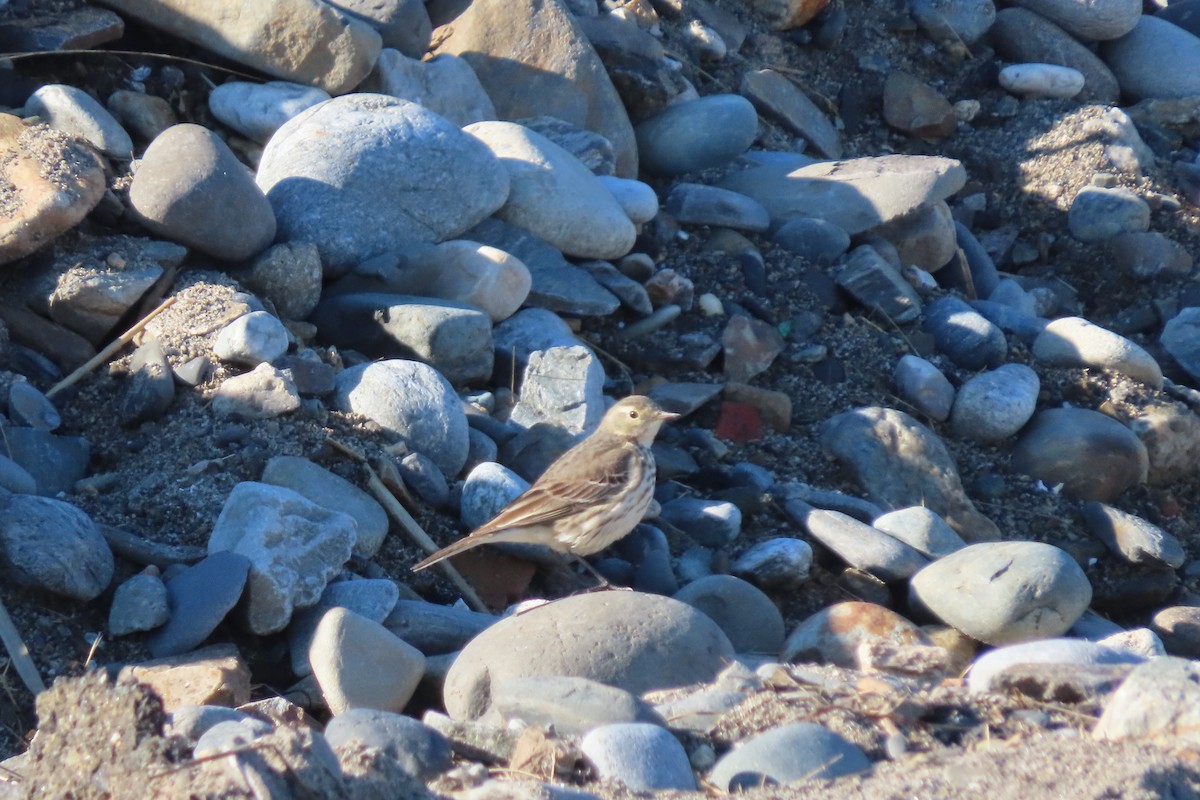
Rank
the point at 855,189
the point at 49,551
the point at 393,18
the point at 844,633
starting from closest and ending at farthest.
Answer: the point at 49,551
the point at 844,633
the point at 393,18
the point at 855,189

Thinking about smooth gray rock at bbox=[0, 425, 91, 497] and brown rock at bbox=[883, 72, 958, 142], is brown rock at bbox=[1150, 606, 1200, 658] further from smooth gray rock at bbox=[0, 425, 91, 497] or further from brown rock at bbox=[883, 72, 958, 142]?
brown rock at bbox=[883, 72, 958, 142]

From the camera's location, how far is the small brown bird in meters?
5.81

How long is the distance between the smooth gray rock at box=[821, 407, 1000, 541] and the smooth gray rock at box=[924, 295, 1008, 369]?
107 centimetres

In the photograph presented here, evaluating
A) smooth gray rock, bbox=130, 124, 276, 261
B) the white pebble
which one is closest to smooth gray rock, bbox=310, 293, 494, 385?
smooth gray rock, bbox=130, 124, 276, 261

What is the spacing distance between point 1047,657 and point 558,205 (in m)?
4.35

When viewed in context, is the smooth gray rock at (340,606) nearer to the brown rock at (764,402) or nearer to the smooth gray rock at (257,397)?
the smooth gray rock at (257,397)

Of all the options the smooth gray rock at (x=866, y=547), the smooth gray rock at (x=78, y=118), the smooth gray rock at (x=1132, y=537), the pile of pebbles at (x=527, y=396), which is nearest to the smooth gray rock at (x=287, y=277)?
the pile of pebbles at (x=527, y=396)

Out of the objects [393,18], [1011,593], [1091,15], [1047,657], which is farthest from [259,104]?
[1091,15]

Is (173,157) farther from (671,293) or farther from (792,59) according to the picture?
(792,59)

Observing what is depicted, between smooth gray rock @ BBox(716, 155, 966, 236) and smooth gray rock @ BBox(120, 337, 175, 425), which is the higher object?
smooth gray rock @ BBox(120, 337, 175, 425)

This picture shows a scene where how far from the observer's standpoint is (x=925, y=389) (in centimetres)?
810

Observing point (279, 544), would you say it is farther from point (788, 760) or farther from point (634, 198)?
point (634, 198)

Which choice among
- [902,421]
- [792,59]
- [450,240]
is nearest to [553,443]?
[450,240]

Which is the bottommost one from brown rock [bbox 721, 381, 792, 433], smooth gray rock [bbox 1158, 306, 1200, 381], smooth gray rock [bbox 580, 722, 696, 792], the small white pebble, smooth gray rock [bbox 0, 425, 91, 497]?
smooth gray rock [bbox 1158, 306, 1200, 381]
